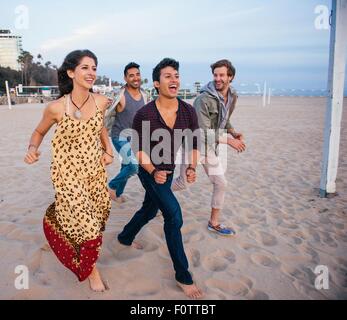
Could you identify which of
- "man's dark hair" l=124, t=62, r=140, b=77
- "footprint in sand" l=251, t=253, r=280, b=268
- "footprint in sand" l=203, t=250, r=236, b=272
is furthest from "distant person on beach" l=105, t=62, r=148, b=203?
"footprint in sand" l=251, t=253, r=280, b=268

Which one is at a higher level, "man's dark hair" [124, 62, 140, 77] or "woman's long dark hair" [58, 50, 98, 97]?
"man's dark hair" [124, 62, 140, 77]

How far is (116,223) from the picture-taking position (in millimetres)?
3834

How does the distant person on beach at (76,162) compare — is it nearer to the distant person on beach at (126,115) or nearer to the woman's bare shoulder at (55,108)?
the woman's bare shoulder at (55,108)

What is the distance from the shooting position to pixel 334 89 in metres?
4.48

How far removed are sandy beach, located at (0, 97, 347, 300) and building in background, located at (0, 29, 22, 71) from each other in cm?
12945

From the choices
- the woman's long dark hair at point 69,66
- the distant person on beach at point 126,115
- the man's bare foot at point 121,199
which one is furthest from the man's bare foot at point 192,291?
the man's bare foot at point 121,199

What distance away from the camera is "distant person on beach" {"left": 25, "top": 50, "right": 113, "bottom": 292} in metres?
2.40

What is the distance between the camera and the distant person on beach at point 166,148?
98.8 inches

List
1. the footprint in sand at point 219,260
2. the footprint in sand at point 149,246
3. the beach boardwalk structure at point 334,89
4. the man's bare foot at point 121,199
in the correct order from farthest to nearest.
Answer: the man's bare foot at point 121,199 → the beach boardwalk structure at point 334,89 → the footprint in sand at point 149,246 → the footprint in sand at point 219,260

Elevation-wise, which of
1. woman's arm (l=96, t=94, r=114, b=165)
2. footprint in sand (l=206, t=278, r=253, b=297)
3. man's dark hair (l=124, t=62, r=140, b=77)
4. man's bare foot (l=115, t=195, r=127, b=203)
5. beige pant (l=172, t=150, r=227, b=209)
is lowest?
footprint in sand (l=206, t=278, r=253, b=297)

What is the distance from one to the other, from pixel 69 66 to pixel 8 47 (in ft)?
453

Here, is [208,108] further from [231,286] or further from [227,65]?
[231,286]

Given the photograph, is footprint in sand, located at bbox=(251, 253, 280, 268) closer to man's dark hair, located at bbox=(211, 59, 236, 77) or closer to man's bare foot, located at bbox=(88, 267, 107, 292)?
man's bare foot, located at bbox=(88, 267, 107, 292)

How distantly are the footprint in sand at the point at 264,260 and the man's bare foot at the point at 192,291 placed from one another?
0.78 meters
